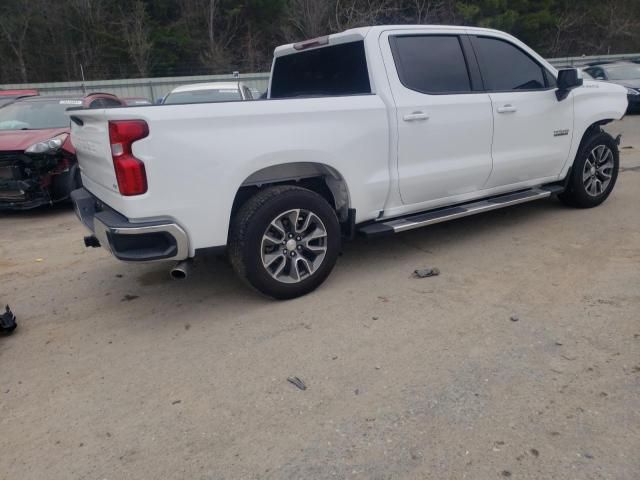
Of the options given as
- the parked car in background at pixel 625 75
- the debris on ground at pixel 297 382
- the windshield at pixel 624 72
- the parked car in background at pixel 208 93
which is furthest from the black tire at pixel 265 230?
the windshield at pixel 624 72

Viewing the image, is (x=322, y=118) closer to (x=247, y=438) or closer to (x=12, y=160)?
(x=247, y=438)

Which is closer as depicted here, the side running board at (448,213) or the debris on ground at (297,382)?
the debris on ground at (297,382)

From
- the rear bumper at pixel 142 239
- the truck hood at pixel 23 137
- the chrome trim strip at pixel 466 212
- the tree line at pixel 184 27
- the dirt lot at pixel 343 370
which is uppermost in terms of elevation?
the tree line at pixel 184 27

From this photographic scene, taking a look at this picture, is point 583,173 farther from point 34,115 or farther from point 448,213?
point 34,115

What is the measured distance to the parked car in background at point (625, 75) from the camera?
1625cm

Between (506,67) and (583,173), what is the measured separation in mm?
1646

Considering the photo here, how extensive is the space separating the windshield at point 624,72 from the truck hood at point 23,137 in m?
15.9

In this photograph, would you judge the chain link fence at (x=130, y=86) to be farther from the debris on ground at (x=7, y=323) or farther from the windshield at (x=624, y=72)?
the debris on ground at (x=7, y=323)

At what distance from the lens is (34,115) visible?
7.99 metres

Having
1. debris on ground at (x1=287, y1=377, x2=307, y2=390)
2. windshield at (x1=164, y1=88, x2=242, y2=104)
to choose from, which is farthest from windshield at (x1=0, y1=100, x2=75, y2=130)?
debris on ground at (x1=287, y1=377, x2=307, y2=390)

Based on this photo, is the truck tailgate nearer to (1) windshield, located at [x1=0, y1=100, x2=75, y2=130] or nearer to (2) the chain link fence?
(1) windshield, located at [x1=0, y1=100, x2=75, y2=130]

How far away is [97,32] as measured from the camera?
28156 mm

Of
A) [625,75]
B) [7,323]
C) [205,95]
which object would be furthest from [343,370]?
[625,75]

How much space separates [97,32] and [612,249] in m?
29.3
